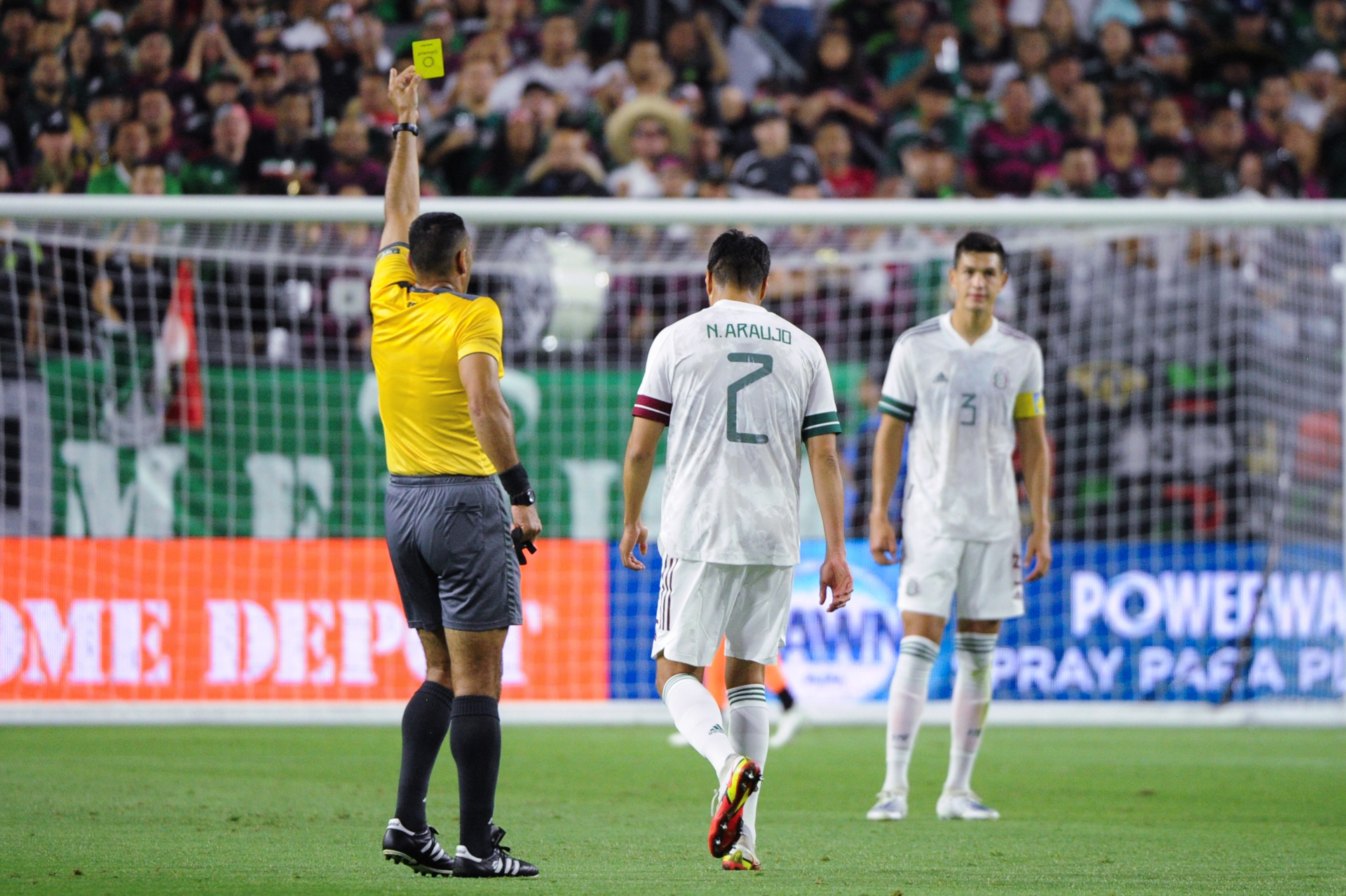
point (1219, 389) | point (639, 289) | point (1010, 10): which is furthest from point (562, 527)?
point (1010, 10)

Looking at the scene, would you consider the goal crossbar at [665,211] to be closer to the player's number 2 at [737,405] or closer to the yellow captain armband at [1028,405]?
the yellow captain armband at [1028,405]

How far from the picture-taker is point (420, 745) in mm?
4473

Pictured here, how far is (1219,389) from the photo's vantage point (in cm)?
1147

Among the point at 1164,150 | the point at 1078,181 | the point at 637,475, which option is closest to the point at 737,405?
the point at 637,475

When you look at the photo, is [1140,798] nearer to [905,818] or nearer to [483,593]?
[905,818]

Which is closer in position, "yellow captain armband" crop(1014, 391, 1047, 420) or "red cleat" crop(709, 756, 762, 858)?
"red cleat" crop(709, 756, 762, 858)

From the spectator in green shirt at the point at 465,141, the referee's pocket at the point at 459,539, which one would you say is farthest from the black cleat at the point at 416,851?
the spectator in green shirt at the point at 465,141

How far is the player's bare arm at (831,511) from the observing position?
463 centimetres

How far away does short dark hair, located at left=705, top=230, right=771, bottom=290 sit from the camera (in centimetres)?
470

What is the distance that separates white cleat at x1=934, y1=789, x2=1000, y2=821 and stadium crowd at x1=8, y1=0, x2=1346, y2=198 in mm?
7335

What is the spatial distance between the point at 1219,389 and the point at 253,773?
7503 millimetres

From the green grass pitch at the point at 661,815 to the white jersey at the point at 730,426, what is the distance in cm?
97

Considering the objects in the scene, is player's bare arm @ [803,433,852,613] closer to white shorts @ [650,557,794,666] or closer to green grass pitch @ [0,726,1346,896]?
white shorts @ [650,557,794,666]

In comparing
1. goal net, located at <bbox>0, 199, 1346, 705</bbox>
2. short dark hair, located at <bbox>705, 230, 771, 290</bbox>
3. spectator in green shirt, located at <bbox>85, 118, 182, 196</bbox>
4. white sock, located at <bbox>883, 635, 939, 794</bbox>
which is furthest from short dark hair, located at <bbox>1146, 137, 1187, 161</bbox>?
short dark hair, located at <bbox>705, 230, 771, 290</bbox>
